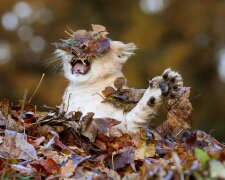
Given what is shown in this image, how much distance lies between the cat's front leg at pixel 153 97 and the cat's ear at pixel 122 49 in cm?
124

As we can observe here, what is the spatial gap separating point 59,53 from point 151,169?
3.16 meters

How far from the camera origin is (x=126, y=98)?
747 centimetres

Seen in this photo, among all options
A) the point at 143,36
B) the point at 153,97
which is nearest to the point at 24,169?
the point at 153,97

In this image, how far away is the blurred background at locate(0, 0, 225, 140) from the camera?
2580cm

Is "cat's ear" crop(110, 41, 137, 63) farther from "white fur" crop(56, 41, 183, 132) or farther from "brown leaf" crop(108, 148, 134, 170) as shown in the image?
"brown leaf" crop(108, 148, 134, 170)

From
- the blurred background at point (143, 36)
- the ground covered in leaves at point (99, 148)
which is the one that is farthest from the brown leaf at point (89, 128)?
the blurred background at point (143, 36)

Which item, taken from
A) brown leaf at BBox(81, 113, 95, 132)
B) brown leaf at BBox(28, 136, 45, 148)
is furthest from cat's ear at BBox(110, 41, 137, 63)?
brown leaf at BBox(28, 136, 45, 148)

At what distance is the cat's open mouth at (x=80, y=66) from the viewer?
797 centimetres

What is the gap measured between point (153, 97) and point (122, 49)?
1.64m

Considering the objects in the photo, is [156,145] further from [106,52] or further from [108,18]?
[108,18]

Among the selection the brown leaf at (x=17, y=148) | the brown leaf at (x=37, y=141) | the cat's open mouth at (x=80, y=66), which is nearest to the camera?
the brown leaf at (x=17, y=148)

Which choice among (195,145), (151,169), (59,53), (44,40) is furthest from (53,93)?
(151,169)

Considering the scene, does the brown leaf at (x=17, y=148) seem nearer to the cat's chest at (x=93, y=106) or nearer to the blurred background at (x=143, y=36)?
the cat's chest at (x=93, y=106)

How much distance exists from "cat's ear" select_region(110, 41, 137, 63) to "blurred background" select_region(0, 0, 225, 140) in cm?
1664
